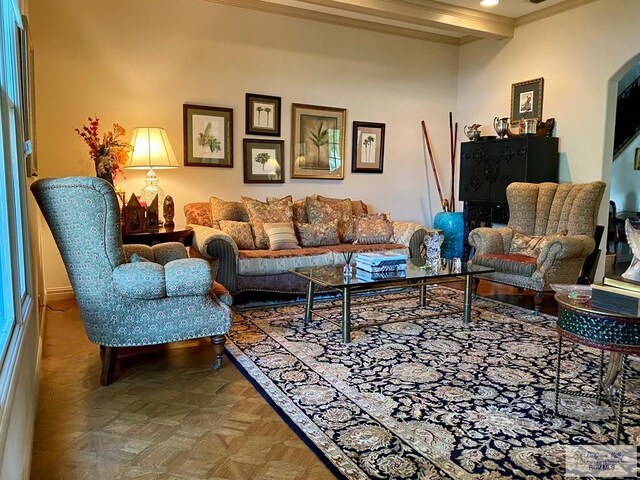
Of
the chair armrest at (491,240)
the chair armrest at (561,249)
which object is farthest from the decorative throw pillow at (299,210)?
the chair armrest at (561,249)

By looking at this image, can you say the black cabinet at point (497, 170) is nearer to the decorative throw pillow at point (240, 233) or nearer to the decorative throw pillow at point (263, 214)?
the decorative throw pillow at point (263, 214)

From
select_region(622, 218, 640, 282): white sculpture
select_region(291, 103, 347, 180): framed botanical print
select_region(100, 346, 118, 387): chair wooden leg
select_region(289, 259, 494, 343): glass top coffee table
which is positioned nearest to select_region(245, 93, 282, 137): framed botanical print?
select_region(291, 103, 347, 180): framed botanical print

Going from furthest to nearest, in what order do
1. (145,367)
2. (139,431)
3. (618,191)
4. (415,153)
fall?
(618,191) → (415,153) → (145,367) → (139,431)

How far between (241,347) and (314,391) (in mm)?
811

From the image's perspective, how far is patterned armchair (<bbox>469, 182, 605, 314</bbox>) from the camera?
3.96 meters

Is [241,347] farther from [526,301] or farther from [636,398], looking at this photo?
[526,301]

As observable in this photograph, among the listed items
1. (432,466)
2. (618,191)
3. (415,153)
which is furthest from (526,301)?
(618,191)

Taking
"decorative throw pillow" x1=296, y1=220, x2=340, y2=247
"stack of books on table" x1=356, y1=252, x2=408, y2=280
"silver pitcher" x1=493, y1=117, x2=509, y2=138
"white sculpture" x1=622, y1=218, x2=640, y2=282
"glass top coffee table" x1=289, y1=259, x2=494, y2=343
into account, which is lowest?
"glass top coffee table" x1=289, y1=259, x2=494, y2=343

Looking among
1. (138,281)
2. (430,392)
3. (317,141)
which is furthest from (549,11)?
(138,281)

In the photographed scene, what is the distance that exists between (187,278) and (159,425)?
2.47 ft

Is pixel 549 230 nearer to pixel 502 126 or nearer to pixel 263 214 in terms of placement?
pixel 502 126

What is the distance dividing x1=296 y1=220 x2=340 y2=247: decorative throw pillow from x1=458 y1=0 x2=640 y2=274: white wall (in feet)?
8.69

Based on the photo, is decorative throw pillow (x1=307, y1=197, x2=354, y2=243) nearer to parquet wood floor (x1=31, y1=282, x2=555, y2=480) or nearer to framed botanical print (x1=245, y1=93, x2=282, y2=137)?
framed botanical print (x1=245, y1=93, x2=282, y2=137)

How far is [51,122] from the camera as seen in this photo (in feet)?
14.0
